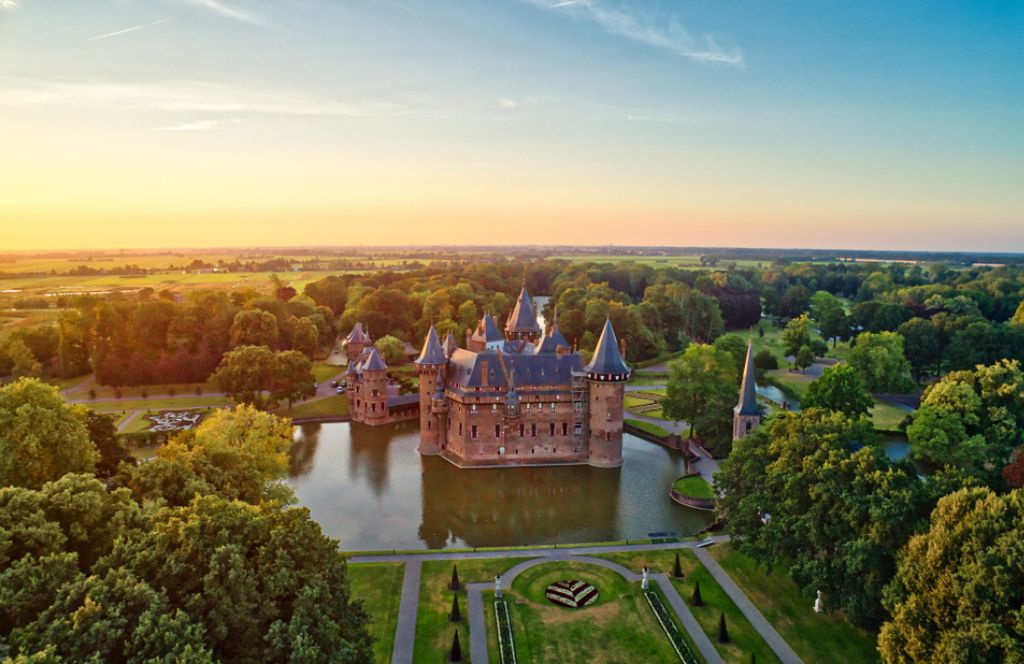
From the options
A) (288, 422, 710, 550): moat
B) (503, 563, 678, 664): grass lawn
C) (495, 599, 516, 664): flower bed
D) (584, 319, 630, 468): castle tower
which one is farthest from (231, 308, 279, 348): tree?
(495, 599, 516, 664): flower bed

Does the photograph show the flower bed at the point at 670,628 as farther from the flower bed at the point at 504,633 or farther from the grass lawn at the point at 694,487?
the grass lawn at the point at 694,487

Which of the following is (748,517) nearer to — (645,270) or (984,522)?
(984,522)

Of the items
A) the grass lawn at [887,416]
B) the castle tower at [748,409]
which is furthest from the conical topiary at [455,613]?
the grass lawn at [887,416]

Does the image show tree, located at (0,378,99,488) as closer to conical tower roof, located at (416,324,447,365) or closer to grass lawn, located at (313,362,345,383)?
conical tower roof, located at (416,324,447,365)

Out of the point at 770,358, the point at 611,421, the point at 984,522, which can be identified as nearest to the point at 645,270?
the point at 770,358

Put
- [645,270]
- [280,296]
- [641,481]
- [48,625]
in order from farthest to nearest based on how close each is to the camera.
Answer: [645,270] → [280,296] → [641,481] → [48,625]

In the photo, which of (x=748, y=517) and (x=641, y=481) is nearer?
(x=748, y=517)

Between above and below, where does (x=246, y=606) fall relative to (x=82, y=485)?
below

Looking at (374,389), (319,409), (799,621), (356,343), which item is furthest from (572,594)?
(356,343)
